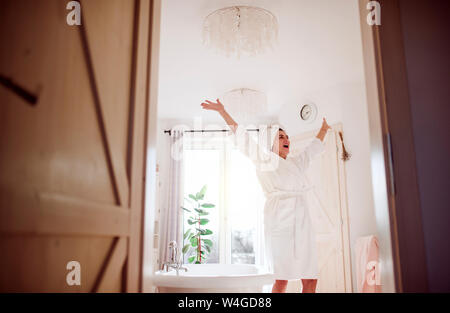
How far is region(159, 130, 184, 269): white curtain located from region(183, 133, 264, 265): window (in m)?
0.14

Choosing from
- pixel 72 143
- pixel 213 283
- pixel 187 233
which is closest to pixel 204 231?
pixel 187 233

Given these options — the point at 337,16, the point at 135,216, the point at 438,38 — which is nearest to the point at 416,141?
the point at 438,38

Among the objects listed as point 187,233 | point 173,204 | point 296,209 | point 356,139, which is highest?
point 356,139

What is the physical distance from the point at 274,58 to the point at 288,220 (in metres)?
1.77

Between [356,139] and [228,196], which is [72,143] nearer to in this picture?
[356,139]

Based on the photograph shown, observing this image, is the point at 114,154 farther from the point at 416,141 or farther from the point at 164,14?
the point at 164,14

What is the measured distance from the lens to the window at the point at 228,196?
5258 mm

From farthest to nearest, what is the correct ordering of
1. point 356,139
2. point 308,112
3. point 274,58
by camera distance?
1. point 308,112
2. point 356,139
3. point 274,58

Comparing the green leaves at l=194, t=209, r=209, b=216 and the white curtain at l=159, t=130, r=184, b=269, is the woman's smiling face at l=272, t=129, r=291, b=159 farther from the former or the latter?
the white curtain at l=159, t=130, r=184, b=269

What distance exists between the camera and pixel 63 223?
87 centimetres

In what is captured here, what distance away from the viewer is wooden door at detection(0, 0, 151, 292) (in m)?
0.75

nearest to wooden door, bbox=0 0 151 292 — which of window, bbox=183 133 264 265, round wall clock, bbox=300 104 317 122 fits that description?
round wall clock, bbox=300 104 317 122

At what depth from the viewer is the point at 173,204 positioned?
17.0 feet

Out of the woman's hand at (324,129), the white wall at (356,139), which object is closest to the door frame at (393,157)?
the woman's hand at (324,129)
